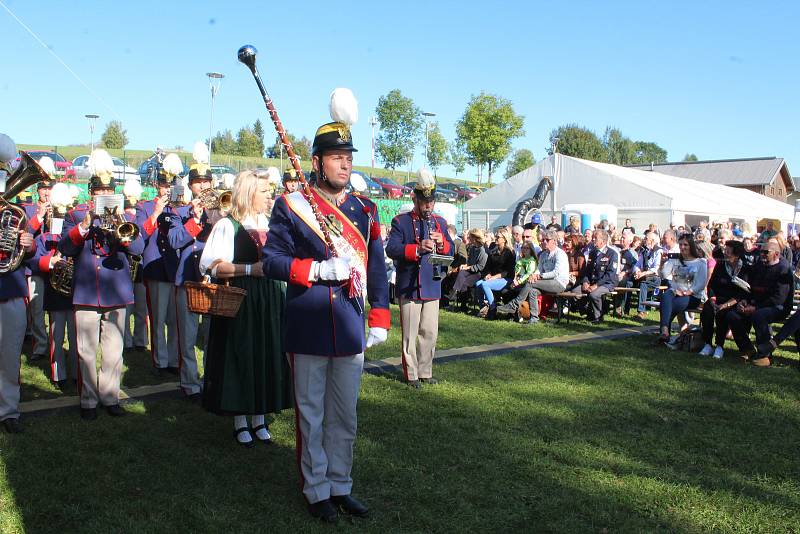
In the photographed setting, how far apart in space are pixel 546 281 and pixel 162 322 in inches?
290

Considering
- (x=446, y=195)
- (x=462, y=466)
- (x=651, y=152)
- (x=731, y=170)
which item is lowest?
(x=462, y=466)

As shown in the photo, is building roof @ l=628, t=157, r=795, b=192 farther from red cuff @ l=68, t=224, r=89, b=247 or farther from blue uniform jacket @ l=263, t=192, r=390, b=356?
blue uniform jacket @ l=263, t=192, r=390, b=356

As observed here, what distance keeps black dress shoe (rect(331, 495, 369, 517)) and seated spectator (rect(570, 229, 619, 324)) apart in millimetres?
9036

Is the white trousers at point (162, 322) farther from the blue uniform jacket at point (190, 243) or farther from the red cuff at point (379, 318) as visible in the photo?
the red cuff at point (379, 318)

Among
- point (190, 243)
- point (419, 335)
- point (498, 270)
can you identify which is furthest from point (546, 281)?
point (190, 243)

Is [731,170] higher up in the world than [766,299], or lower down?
higher up

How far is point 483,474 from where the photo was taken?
480cm

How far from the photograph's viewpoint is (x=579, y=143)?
284 ft

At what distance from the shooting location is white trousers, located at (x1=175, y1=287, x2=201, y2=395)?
6.47 m

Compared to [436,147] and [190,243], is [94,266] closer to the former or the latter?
[190,243]

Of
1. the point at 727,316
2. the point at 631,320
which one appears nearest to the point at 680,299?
the point at 727,316

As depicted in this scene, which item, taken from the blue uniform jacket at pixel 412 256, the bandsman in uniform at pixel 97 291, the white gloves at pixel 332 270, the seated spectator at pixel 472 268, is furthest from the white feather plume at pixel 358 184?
the white gloves at pixel 332 270

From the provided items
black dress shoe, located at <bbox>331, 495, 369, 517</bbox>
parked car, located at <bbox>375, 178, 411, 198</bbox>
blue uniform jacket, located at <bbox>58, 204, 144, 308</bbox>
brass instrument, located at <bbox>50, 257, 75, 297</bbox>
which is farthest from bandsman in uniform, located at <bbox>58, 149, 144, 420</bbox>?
parked car, located at <bbox>375, 178, 411, 198</bbox>

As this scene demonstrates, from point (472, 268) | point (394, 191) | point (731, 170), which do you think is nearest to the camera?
point (472, 268)
